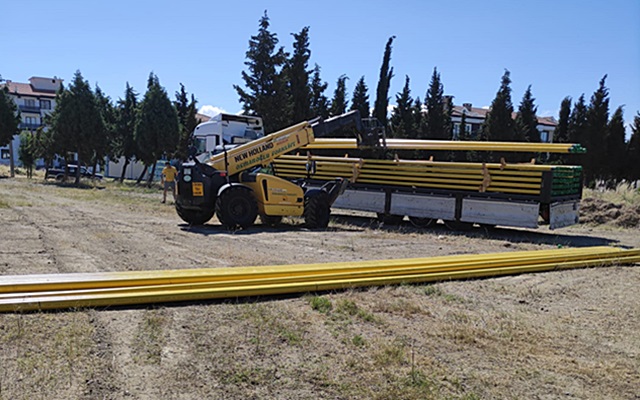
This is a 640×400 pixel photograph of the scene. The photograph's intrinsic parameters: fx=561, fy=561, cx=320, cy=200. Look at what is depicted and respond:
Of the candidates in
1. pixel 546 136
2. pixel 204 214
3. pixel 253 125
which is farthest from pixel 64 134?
pixel 546 136

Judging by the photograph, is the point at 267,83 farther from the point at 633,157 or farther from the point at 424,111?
the point at 633,157

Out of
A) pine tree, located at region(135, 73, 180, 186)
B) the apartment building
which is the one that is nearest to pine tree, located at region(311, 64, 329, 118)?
pine tree, located at region(135, 73, 180, 186)

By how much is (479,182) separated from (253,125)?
430 inches

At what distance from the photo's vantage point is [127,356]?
455cm

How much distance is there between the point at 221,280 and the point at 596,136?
3990cm

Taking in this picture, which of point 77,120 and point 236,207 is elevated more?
point 77,120

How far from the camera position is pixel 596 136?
40219 mm

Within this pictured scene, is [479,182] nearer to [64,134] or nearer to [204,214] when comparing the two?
[204,214]

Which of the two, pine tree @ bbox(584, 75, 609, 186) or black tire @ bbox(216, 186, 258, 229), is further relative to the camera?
pine tree @ bbox(584, 75, 609, 186)

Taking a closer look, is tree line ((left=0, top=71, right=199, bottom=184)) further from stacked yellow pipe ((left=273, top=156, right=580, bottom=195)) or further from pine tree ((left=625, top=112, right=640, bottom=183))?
pine tree ((left=625, top=112, right=640, bottom=183))

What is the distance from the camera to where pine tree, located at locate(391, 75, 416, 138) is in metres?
40.7

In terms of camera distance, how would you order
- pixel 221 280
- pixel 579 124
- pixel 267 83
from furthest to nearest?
pixel 579 124, pixel 267 83, pixel 221 280

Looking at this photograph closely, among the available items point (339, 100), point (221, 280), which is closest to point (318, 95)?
point (339, 100)

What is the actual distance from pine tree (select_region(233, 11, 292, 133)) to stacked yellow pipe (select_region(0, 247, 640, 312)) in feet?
82.3
